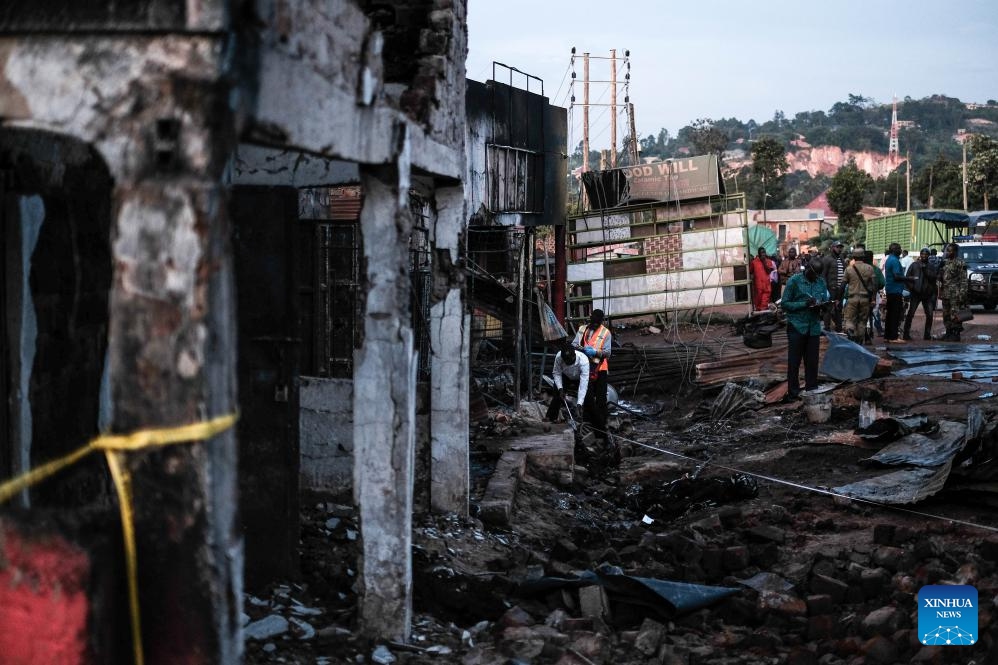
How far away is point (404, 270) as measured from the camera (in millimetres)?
5844

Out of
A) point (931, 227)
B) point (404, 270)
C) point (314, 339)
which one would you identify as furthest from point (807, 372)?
point (931, 227)

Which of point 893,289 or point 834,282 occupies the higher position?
point 834,282

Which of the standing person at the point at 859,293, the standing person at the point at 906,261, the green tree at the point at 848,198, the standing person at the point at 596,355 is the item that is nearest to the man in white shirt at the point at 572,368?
the standing person at the point at 596,355

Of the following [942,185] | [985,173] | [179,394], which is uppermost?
[942,185]

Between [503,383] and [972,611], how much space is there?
863 cm

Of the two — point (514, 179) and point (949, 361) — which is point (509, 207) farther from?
point (949, 361)

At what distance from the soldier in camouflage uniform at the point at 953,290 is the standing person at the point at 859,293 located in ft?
7.14

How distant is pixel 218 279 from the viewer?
11.5 ft

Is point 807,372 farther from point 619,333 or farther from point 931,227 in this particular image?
point 931,227

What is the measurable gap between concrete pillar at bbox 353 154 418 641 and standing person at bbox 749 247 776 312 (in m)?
16.4

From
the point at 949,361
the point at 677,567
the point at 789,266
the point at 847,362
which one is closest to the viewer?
the point at 677,567

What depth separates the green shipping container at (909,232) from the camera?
3934 cm

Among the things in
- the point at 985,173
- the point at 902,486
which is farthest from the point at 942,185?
the point at 902,486

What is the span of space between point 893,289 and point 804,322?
5.70 meters
